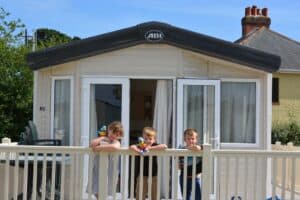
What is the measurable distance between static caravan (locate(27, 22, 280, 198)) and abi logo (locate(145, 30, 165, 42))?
0.01 m

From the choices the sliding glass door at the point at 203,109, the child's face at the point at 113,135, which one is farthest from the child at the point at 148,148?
the sliding glass door at the point at 203,109

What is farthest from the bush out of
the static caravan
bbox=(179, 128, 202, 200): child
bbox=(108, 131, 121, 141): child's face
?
bbox=(108, 131, 121, 141): child's face

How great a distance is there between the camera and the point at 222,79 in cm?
799

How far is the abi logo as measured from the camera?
7.77 m

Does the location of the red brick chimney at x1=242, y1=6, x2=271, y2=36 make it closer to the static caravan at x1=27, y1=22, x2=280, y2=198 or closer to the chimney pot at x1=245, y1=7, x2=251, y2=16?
the chimney pot at x1=245, y1=7, x2=251, y2=16

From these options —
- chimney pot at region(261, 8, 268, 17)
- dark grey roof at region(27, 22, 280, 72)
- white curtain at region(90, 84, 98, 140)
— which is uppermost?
chimney pot at region(261, 8, 268, 17)

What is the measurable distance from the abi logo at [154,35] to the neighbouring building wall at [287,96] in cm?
1531

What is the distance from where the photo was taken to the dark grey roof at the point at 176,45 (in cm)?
774

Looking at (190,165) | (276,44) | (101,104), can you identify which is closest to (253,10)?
(276,44)

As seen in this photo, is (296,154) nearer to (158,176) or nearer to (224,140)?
(158,176)

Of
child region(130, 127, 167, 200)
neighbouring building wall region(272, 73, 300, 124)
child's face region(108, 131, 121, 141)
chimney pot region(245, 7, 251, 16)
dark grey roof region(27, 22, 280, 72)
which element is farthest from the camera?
chimney pot region(245, 7, 251, 16)

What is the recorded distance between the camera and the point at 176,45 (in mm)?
7805

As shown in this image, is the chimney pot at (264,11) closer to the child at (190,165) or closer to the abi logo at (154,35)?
the abi logo at (154,35)

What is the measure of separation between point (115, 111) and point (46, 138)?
121cm
